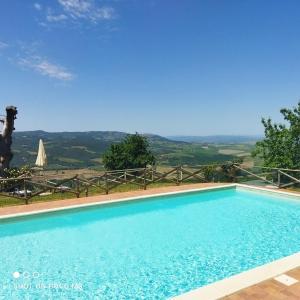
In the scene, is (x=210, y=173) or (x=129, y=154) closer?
(x=210, y=173)

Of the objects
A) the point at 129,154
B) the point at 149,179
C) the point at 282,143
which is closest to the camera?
the point at 149,179

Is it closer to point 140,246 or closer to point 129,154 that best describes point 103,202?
point 140,246

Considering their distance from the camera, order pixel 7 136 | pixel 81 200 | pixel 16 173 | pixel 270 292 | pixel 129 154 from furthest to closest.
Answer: pixel 129 154 < pixel 7 136 < pixel 16 173 < pixel 81 200 < pixel 270 292

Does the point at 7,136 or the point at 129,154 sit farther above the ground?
the point at 7,136

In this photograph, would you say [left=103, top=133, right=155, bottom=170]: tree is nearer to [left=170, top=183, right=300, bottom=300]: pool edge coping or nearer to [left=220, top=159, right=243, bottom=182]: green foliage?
[left=220, top=159, right=243, bottom=182]: green foliage

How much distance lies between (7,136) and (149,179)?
11.2 meters

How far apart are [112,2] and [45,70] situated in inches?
528

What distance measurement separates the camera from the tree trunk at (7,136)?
1978 cm

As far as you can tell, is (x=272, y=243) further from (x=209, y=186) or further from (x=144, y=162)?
(x=144, y=162)

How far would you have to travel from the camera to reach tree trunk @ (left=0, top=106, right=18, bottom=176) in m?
19.8

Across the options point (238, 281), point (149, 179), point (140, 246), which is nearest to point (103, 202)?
point (140, 246)

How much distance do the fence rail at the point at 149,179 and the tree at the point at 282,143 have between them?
7.51 metres

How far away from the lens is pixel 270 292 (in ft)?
14.3

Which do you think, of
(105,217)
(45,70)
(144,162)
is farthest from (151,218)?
(45,70)
